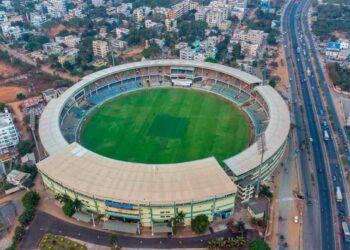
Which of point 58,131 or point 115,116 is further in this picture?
point 115,116

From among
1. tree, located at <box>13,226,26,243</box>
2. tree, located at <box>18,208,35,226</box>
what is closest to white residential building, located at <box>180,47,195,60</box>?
tree, located at <box>18,208,35,226</box>

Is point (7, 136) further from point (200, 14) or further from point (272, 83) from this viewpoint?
point (200, 14)

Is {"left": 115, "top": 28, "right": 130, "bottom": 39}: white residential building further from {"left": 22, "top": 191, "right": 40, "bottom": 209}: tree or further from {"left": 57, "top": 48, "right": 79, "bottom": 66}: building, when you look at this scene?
{"left": 22, "top": 191, "right": 40, "bottom": 209}: tree

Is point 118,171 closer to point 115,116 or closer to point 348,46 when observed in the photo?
point 115,116

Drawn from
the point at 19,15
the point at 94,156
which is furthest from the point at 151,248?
the point at 19,15

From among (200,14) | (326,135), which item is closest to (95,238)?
(326,135)

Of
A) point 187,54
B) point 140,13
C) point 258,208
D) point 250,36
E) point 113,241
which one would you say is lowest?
point 113,241
